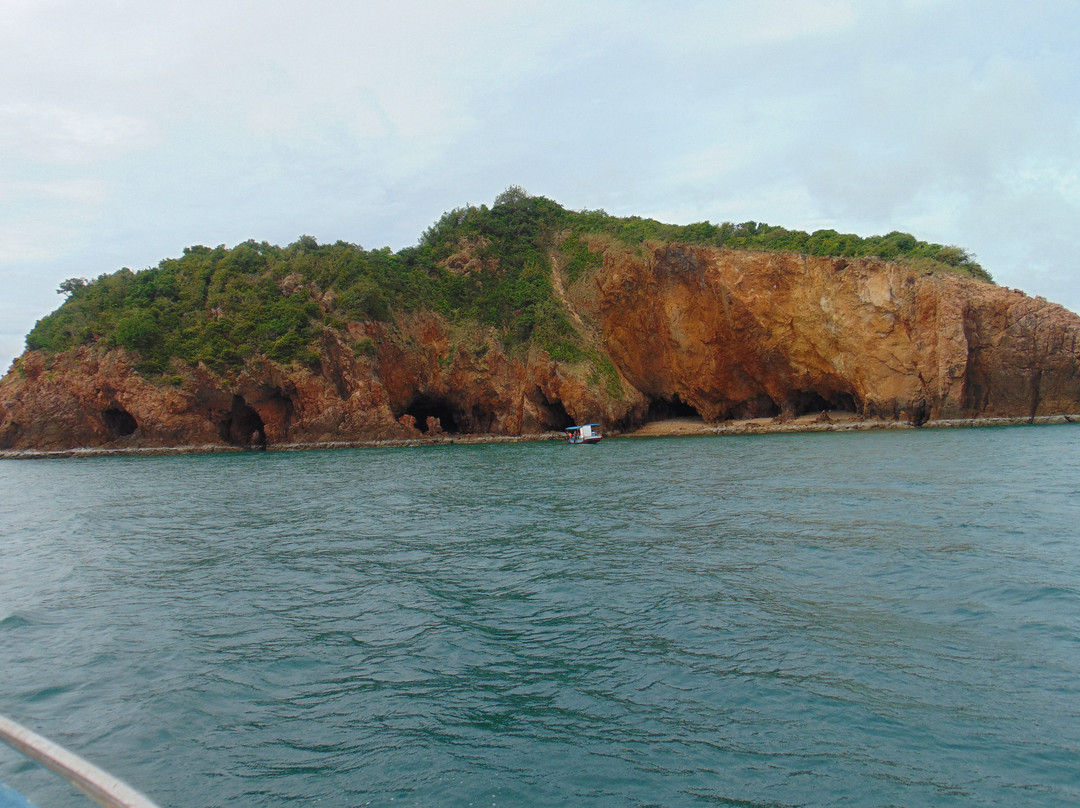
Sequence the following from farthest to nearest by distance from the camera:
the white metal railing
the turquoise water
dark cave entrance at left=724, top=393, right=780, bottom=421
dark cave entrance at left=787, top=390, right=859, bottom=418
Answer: dark cave entrance at left=724, top=393, right=780, bottom=421, dark cave entrance at left=787, top=390, right=859, bottom=418, the turquoise water, the white metal railing

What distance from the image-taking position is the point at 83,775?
254 centimetres

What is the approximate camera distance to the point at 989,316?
1781 inches

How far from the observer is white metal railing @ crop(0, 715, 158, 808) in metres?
2.44

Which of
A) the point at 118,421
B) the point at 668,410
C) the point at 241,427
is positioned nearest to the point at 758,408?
the point at 668,410

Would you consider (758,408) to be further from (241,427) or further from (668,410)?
(241,427)

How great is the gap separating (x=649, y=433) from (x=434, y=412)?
19.5 meters

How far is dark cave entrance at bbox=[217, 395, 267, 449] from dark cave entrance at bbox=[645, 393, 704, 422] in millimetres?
31708

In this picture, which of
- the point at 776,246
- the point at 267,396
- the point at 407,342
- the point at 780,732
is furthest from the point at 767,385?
the point at 780,732

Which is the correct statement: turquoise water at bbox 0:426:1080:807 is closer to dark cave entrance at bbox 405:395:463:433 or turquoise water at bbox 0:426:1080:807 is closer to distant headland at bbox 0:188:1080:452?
distant headland at bbox 0:188:1080:452

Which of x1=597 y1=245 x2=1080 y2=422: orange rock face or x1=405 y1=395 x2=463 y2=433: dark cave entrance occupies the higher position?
x1=597 y1=245 x2=1080 y2=422: orange rock face

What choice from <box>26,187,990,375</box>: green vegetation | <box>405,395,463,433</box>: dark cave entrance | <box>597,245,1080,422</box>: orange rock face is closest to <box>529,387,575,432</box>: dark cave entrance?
<box>26,187,990,375</box>: green vegetation

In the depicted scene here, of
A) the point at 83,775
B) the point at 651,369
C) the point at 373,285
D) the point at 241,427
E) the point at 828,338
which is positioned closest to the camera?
the point at 83,775

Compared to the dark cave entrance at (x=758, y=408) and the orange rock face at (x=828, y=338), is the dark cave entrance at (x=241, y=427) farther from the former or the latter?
the dark cave entrance at (x=758, y=408)

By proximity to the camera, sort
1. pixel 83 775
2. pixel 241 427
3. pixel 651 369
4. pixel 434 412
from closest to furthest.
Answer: pixel 83 775 < pixel 241 427 < pixel 651 369 < pixel 434 412
